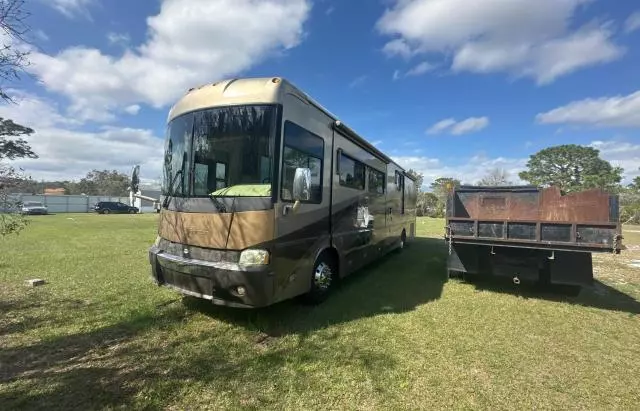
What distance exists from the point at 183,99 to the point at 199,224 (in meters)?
2.00

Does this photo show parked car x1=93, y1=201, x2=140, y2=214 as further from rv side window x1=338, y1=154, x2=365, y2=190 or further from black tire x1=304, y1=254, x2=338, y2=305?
black tire x1=304, y1=254, x2=338, y2=305

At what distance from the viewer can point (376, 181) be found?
880 cm

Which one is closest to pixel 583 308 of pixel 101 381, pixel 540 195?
pixel 540 195

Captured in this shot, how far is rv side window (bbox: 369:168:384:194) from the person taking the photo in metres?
8.37

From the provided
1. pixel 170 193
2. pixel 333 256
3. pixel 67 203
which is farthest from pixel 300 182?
pixel 67 203

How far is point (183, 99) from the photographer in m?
5.19

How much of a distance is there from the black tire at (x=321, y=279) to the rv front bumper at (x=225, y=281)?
121cm

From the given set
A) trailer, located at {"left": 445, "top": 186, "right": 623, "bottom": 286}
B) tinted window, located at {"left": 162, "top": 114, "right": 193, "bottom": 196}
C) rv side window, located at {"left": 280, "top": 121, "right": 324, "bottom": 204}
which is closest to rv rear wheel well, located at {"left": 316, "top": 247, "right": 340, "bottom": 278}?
rv side window, located at {"left": 280, "top": 121, "right": 324, "bottom": 204}

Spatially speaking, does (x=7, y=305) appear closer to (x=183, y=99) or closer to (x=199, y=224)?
(x=199, y=224)

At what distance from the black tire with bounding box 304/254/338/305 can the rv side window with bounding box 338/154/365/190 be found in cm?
152

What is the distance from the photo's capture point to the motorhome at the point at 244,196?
14.2ft

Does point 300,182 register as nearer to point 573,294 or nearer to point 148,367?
point 148,367

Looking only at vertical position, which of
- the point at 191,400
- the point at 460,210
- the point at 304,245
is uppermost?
the point at 460,210

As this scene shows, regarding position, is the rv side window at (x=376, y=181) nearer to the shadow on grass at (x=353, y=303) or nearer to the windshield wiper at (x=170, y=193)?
the shadow on grass at (x=353, y=303)
